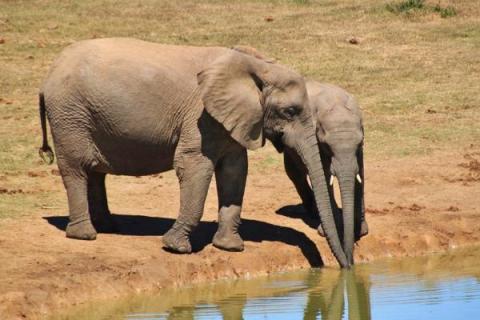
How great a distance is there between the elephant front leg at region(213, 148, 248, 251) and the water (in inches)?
21.3

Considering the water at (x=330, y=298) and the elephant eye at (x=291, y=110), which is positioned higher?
the elephant eye at (x=291, y=110)

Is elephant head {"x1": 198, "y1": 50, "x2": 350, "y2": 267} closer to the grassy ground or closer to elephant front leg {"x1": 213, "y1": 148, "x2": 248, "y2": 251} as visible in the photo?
elephant front leg {"x1": 213, "y1": 148, "x2": 248, "y2": 251}

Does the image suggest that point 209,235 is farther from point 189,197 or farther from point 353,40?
point 353,40

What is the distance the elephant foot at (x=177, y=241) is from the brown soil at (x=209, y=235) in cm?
9

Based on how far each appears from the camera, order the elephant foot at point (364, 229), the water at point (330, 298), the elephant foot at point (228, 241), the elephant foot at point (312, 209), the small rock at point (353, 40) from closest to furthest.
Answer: the water at point (330, 298), the elephant foot at point (228, 241), the elephant foot at point (364, 229), the elephant foot at point (312, 209), the small rock at point (353, 40)

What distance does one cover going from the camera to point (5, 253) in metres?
14.3

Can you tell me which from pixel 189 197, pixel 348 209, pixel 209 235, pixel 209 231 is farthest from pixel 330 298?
pixel 209 231

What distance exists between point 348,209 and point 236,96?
1.62 metres

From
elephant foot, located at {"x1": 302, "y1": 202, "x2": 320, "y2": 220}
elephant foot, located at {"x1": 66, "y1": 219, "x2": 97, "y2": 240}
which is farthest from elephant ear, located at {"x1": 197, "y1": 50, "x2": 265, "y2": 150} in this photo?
elephant foot, located at {"x1": 302, "y1": 202, "x2": 320, "y2": 220}

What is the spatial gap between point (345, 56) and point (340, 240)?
1117 cm

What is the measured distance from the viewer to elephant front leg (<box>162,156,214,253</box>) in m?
14.6

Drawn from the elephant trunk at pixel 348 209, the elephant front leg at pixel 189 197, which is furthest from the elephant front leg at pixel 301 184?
the elephant front leg at pixel 189 197

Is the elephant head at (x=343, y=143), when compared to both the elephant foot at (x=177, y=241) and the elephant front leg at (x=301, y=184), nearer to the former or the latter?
the elephant front leg at (x=301, y=184)

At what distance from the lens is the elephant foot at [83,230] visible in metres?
15.0
